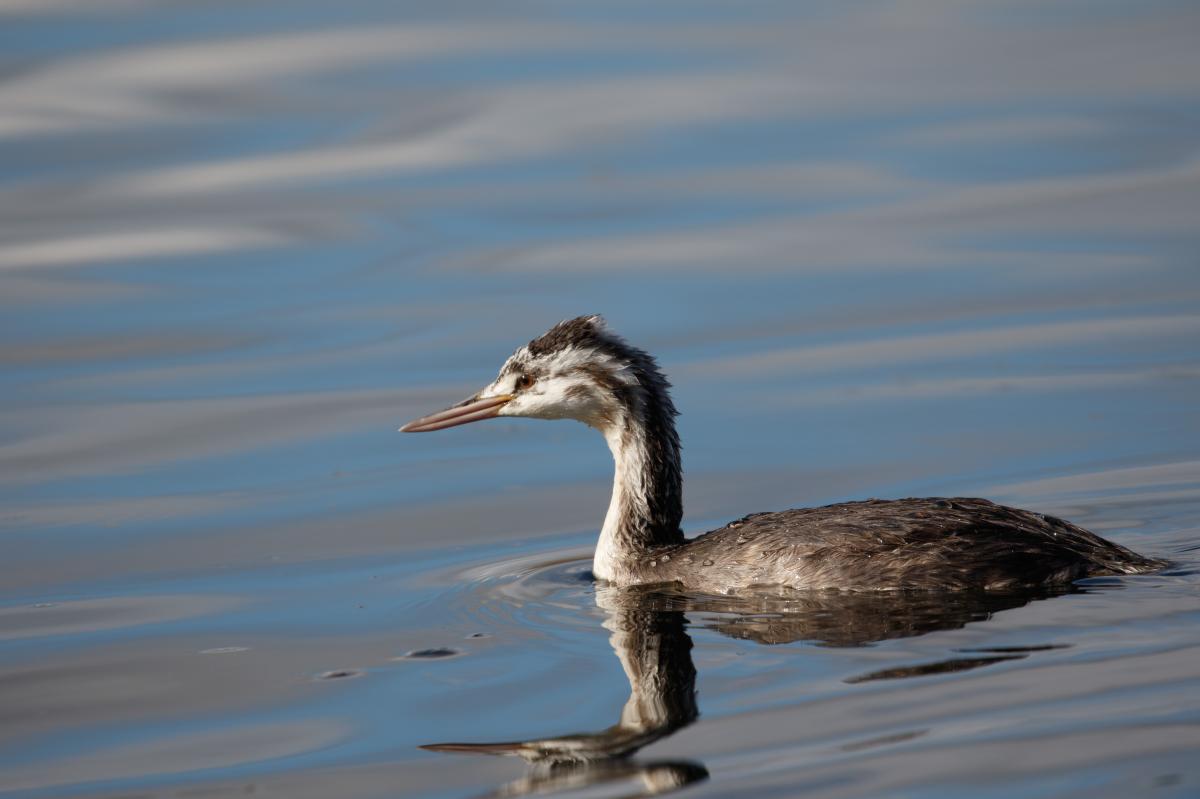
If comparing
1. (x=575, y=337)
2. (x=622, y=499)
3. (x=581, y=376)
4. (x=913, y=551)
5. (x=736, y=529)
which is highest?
(x=575, y=337)

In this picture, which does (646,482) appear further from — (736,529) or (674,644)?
(674,644)

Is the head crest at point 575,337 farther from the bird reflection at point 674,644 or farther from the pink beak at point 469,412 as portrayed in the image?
the bird reflection at point 674,644

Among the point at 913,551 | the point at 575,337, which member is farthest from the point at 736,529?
the point at 575,337

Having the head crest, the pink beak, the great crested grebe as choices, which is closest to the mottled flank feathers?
the great crested grebe

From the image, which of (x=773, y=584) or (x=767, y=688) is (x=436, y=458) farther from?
(x=767, y=688)

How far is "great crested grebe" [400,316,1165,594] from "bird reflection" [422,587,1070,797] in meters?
0.14

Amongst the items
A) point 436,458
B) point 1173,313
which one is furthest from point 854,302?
point 436,458

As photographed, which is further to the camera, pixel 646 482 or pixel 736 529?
pixel 646 482

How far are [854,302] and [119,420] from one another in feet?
21.0

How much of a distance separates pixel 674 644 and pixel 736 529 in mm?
1252

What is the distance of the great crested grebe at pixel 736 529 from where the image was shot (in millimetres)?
10156

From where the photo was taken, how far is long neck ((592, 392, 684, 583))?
11.5m

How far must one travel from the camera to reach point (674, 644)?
32.4ft

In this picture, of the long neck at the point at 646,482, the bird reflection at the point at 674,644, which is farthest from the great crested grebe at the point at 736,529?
the bird reflection at the point at 674,644
